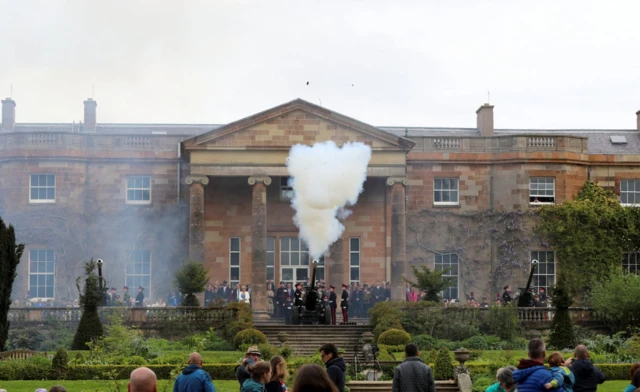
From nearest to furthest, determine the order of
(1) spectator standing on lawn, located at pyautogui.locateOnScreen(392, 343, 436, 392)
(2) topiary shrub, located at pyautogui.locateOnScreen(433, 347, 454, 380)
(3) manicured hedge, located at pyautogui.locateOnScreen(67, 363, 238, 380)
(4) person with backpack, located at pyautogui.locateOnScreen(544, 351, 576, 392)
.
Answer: (4) person with backpack, located at pyautogui.locateOnScreen(544, 351, 576, 392) < (1) spectator standing on lawn, located at pyautogui.locateOnScreen(392, 343, 436, 392) < (2) topiary shrub, located at pyautogui.locateOnScreen(433, 347, 454, 380) < (3) manicured hedge, located at pyautogui.locateOnScreen(67, 363, 238, 380)

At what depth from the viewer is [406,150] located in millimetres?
44344

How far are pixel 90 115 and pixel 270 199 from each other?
1011 cm

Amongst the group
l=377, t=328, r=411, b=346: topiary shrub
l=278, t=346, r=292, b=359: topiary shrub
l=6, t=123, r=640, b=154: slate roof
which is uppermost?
l=6, t=123, r=640, b=154: slate roof

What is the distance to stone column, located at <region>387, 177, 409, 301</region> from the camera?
4328 centimetres

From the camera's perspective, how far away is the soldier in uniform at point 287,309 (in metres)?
38.8

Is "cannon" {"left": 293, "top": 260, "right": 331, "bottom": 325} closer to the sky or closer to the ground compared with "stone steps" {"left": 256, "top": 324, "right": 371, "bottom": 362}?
closer to the sky

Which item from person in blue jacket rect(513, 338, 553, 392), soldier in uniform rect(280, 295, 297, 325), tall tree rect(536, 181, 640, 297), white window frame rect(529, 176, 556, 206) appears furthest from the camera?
white window frame rect(529, 176, 556, 206)

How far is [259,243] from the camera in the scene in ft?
143

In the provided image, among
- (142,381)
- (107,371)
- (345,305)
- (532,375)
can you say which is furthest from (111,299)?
(142,381)

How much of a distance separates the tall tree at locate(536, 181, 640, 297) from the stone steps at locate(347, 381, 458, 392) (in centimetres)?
2175

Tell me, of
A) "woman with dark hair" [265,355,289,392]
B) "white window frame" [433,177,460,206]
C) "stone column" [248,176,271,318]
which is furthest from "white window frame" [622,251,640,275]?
"woman with dark hair" [265,355,289,392]

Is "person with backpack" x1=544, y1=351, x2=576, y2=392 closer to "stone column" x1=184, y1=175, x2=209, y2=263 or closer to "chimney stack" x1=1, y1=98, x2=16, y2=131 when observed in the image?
"stone column" x1=184, y1=175, x2=209, y2=263

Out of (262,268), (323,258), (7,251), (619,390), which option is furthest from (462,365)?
(323,258)

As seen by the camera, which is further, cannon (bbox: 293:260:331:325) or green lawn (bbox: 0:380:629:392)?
cannon (bbox: 293:260:331:325)
